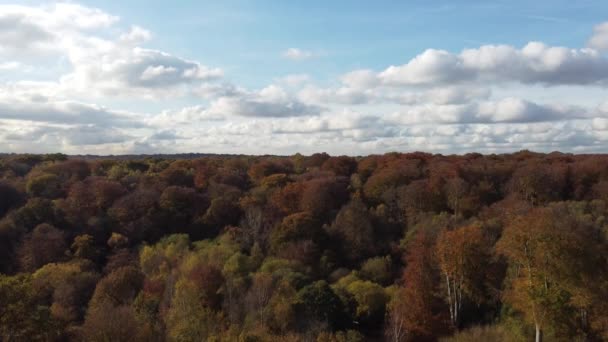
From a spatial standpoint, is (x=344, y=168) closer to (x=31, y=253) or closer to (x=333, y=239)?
(x=333, y=239)

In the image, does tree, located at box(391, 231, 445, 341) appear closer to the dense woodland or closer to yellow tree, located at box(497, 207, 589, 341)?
the dense woodland

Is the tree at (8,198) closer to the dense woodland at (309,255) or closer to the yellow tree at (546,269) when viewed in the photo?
the dense woodland at (309,255)

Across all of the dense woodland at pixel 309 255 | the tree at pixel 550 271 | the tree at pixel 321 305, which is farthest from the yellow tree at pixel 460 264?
the tree at pixel 550 271

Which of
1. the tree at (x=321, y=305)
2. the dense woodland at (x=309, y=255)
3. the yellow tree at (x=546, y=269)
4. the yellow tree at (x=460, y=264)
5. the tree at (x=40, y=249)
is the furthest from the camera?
the tree at (x=40, y=249)

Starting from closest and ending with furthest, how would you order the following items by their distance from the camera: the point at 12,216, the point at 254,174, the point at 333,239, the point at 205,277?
the point at 205,277 < the point at 333,239 < the point at 12,216 < the point at 254,174

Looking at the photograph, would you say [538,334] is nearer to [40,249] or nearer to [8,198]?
[40,249]

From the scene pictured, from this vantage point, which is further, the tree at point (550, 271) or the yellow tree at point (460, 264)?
the yellow tree at point (460, 264)

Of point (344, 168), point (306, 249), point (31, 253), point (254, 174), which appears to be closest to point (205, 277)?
point (306, 249)

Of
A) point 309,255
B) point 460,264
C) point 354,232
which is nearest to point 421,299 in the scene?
point 460,264

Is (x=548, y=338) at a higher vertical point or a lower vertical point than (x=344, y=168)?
lower
